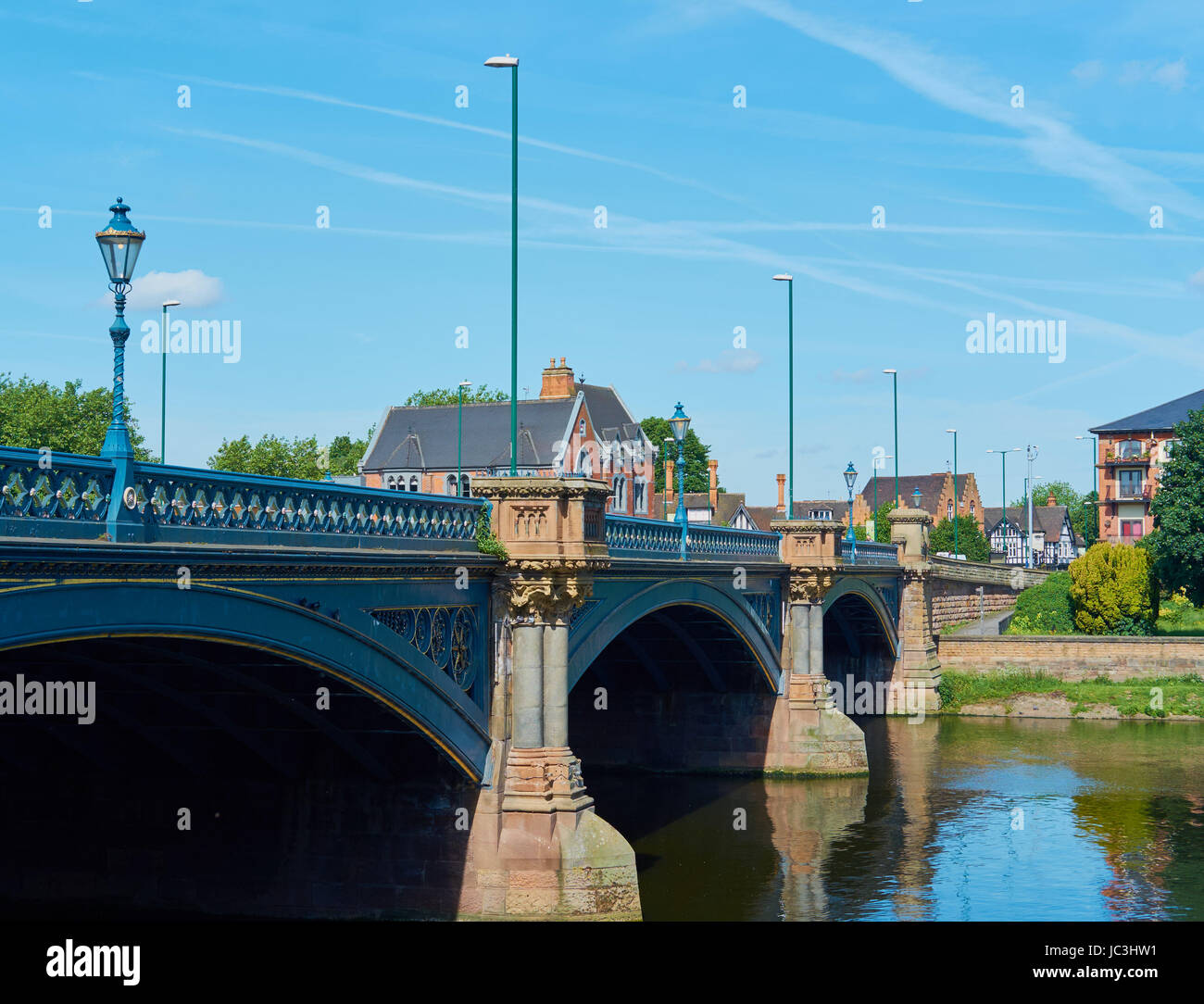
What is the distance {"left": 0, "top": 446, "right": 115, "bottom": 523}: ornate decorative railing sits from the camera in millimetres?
12664

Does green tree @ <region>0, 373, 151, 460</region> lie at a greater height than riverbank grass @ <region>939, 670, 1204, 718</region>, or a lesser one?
greater

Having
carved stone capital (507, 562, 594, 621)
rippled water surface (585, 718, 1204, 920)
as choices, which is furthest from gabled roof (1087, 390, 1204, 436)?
carved stone capital (507, 562, 594, 621)

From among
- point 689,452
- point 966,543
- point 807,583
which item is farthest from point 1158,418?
→ point 807,583

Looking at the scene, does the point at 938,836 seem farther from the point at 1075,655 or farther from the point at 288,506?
the point at 1075,655

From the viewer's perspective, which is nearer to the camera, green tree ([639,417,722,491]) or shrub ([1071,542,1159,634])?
shrub ([1071,542,1159,634])

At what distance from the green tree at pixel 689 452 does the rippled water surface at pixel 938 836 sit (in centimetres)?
7347

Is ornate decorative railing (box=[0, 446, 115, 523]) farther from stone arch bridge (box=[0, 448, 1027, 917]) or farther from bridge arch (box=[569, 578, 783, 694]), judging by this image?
bridge arch (box=[569, 578, 783, 694])

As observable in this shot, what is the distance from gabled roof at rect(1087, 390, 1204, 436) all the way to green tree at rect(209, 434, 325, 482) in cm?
5860

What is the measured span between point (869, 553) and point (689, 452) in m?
72.4

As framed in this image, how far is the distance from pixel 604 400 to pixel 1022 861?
245ft

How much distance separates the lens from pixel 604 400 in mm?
103750

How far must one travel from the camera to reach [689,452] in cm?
12850

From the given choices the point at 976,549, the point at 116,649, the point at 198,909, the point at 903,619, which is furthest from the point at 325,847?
the point at 976,549
